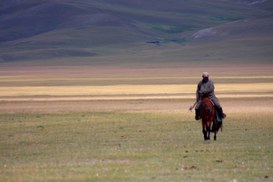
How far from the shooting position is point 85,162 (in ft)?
52.3

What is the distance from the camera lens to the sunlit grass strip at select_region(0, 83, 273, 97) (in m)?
45.5

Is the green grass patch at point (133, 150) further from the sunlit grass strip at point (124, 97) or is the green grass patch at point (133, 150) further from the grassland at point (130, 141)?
the sunlit grass strip at point (124, 97)

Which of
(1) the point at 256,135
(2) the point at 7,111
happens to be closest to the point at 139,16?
(2) the point at 7,111

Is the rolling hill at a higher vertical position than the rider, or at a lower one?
higher

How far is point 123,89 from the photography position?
4903 cm

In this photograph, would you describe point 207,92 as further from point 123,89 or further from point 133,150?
point 123,89

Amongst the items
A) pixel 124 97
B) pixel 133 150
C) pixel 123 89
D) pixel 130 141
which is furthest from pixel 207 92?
pixel 123 89

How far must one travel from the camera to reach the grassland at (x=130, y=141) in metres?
14.5

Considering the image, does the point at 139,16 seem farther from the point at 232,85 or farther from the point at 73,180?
the point at 73,180

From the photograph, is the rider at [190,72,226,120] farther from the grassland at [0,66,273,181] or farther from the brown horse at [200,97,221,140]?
the grassland at [0,66,273,181]

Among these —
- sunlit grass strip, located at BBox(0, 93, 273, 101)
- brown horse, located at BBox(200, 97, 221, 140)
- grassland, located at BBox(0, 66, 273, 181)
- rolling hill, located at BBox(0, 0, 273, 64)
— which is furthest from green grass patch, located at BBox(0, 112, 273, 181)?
rolling hill, located at BBox(0, 0, 273, 64)

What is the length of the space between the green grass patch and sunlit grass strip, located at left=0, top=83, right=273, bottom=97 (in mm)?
17455

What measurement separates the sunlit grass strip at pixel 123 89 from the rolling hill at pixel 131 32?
45.7 meters

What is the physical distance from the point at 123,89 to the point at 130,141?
28.9 m
